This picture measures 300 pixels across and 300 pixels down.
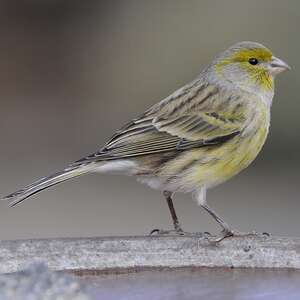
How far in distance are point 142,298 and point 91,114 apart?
9655 millimetres

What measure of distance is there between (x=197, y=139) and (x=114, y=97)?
7.02m

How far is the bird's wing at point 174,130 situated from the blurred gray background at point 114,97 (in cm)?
454

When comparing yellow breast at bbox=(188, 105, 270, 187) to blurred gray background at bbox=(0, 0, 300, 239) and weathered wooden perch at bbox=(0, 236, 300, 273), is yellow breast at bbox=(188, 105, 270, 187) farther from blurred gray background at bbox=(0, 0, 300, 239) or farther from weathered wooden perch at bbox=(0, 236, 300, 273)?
blurred gray background at bbox=(0, 0, 300, 239)

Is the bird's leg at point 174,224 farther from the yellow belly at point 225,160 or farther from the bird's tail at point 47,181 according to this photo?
the bird's tail at point 47,181

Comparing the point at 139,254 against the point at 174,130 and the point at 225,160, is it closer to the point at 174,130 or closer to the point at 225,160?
the point at 225,160

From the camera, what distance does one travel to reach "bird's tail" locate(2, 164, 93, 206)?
6375 millimetres

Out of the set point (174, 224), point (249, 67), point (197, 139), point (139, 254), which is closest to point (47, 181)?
point (174, 224)

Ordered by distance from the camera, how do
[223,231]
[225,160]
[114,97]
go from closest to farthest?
1. [223,231]
2. [225,160]
3. [114,97]

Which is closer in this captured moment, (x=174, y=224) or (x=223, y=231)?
(x=223, y=231)

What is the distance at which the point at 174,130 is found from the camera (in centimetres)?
707

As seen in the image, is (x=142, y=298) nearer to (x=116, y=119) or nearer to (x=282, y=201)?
(x=282, y=201)

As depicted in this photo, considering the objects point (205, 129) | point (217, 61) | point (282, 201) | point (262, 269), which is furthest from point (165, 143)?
point (282, 201)

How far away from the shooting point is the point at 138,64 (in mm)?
13469

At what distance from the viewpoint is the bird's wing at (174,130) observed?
6936 mm
